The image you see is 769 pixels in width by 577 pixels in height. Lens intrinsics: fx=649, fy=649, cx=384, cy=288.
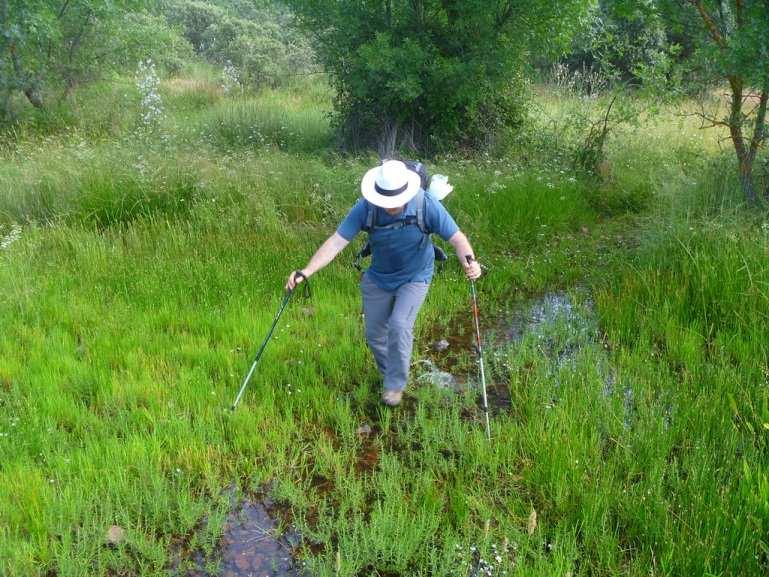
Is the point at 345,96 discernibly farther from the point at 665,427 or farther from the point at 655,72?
the point at 665,427

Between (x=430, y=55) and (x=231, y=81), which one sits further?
(x=231, y=81)

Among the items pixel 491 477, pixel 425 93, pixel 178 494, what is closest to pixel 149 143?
pixel 425 93

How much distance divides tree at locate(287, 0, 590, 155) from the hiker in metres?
6.72

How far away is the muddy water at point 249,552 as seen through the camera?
3.65 m

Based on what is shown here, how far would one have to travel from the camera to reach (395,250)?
4930 mm

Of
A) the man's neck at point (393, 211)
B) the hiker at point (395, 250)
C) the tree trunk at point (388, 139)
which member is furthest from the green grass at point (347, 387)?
the tree trunk at point (388, 139)

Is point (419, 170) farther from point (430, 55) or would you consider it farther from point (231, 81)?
point (231, 81)

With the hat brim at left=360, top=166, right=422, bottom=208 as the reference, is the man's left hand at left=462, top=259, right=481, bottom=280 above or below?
below

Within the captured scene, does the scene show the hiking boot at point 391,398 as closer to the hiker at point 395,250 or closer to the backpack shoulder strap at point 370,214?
the hiker at point 395,250

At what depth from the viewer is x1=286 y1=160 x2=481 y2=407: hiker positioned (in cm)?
462

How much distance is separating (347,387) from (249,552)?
1.89 metres

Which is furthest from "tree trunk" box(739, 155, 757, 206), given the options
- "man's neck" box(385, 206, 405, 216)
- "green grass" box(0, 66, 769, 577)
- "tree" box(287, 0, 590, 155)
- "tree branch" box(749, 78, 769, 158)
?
Answer: "man's neck" box(385, 206, 405, 216)

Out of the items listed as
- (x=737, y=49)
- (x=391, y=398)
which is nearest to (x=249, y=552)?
(x=391, y=398)

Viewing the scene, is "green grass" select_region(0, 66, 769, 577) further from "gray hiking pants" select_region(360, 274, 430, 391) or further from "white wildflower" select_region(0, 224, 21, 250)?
"gray hiking pants" select_region(360, 274, 430, 391)
